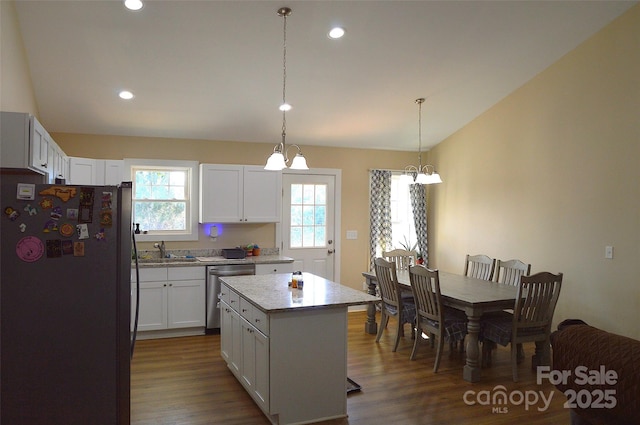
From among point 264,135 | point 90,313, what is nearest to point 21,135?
point 90,313

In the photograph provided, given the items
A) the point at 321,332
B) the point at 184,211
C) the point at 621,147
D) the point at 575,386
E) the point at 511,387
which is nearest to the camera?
the point at 575,386

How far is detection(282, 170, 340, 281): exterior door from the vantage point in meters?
6.35

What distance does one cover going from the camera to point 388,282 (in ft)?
15.7

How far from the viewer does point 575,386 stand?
1883 millimetres

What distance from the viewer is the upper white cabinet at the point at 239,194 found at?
5594 mm

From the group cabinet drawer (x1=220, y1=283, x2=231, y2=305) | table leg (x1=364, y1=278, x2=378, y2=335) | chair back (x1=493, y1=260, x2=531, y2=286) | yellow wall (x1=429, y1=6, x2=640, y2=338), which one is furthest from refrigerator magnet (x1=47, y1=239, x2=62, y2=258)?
yellow wall (x1=429, y1=6, x2=640, y2=338)

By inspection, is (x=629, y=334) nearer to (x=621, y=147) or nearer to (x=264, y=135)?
(x=621, y=147)

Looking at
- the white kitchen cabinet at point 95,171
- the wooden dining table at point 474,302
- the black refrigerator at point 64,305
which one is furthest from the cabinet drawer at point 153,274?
the wooden dining table at point 474,302

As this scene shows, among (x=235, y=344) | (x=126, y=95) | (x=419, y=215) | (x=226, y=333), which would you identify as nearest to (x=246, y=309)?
(x=235, y=344)

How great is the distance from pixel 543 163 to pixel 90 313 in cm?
456

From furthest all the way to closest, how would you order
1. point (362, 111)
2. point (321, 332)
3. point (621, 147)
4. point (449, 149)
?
point (449, 149), point (362, 111), point (621, 147), point (321, 332)

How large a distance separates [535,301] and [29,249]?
368 centimetres

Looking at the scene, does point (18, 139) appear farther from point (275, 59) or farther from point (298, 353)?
point (275, 59)

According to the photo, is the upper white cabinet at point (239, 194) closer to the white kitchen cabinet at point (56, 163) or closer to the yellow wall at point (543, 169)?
the yellow wall at point (543, 169)
